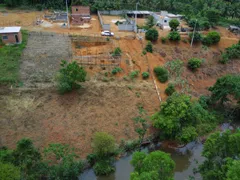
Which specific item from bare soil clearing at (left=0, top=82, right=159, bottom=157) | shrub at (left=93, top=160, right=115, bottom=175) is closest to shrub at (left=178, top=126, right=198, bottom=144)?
bare soil clearing at (left=0, top=82, right=159, bottom=157)

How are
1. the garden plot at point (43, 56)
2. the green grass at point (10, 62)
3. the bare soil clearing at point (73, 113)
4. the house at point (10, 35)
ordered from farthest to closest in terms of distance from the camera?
1. the house at point (10, 35)
2. the garden plot at point (43, 56)
3. the green grass at point (10, 62)
4. the bare soil clearing at point (73, 113)

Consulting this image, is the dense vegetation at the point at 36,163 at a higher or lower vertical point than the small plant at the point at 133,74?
lower

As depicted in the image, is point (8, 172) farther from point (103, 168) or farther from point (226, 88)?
point (226, 88)

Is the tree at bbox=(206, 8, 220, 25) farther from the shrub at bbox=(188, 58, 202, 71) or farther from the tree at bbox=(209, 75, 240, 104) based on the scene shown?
the tree at bbox=(209, 75, 240, 104)

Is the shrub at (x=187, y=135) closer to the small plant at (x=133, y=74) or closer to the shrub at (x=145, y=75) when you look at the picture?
the shrub at (x=145, y=75)

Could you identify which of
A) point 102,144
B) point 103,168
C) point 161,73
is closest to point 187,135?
point 102,144

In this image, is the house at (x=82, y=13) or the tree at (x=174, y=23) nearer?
the tree at (x=174, y=23)

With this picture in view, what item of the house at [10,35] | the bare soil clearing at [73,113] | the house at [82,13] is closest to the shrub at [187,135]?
the bare soil clearing at [73,113]
